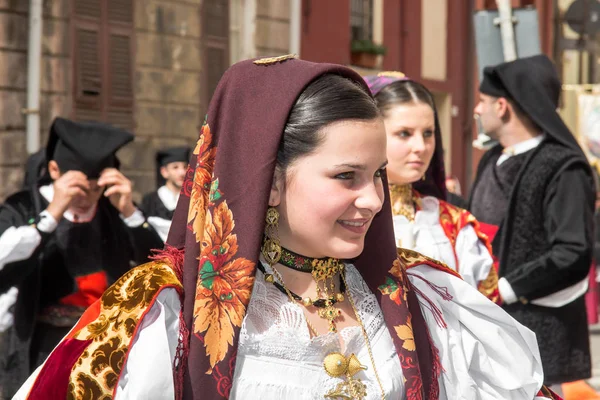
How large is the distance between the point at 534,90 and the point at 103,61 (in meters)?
6.70

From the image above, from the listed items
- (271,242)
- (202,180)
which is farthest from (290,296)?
(202,180)

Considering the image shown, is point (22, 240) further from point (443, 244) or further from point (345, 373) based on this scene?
point (345, 373)

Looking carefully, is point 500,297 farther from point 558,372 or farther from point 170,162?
point 170,162

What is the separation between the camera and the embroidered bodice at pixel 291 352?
2.40m

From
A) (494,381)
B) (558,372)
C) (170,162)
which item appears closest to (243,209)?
(494,381)

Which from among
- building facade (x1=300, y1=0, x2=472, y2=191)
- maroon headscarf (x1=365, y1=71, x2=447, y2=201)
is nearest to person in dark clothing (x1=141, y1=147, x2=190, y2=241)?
building facade (x1=300, y1=0, x2=472, y2=191)

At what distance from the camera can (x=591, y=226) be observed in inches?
192

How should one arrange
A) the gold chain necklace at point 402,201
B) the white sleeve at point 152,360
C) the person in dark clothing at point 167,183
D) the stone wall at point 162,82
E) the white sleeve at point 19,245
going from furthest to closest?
1. the stone wall at point 162,82
2. the person in dark clothing at point 167,183
3. the white sleeve at point 19,245
4. the gold chain necklace at point 402,201
5. the white sleeve at point 152,360

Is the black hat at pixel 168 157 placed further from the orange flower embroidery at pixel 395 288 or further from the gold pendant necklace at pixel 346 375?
the gold pendant necklace at pixel 346 375

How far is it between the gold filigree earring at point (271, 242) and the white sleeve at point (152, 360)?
331 millimetres

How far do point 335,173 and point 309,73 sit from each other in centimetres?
24

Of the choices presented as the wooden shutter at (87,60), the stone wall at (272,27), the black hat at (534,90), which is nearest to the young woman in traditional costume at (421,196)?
the black hat at (534,90)

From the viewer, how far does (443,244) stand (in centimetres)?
403

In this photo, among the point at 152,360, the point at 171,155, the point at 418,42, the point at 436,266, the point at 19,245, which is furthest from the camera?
the point at 418,42
